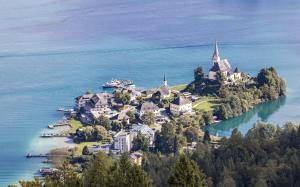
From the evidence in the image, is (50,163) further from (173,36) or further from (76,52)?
(173,36)

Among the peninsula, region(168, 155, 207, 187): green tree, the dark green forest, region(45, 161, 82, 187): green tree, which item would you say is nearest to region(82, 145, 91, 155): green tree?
the peninsula

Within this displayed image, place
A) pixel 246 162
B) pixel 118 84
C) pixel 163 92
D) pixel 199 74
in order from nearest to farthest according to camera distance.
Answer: pixel 246 162 → pixel 163 92 → pixel 199 74 → pixel 118 84

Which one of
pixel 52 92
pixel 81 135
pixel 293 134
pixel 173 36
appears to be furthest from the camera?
pixel 173 36

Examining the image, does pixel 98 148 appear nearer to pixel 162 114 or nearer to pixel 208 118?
pixel 162 114

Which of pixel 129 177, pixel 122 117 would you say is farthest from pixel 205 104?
pixel 129 177

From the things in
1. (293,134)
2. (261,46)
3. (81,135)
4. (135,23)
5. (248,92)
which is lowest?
(293,134)

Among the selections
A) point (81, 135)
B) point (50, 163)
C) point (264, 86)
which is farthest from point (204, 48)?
point (50, 163)

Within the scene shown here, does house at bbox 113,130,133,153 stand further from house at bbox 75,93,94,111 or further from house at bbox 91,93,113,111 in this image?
house at bbox 75,93,94,111
